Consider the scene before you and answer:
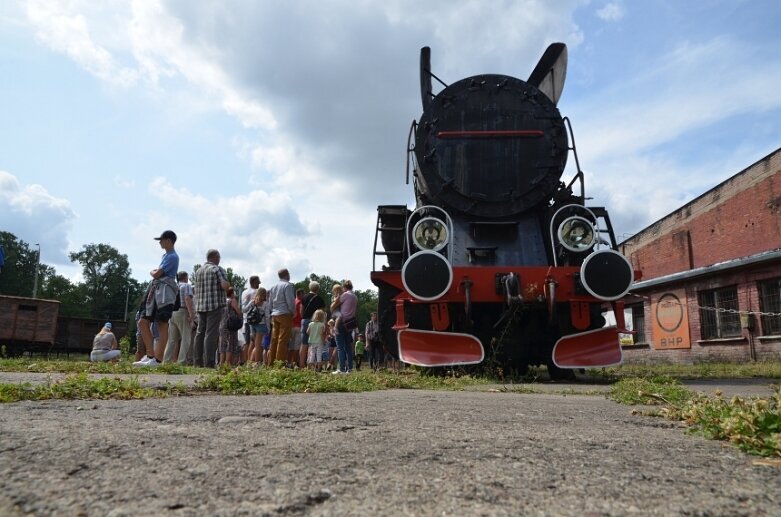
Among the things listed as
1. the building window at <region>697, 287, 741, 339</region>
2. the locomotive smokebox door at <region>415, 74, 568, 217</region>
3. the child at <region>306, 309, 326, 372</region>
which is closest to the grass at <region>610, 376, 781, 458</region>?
the locomotive smokebox door at <region>415, 74, 568, 217</region>

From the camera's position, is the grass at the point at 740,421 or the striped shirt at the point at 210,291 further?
the striped shirt at the point at 210,291

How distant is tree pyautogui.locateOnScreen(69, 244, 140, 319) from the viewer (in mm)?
80875

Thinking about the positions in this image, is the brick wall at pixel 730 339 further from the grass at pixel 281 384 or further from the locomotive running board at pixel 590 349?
the grass at pixel 281 384

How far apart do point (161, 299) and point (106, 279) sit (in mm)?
86805

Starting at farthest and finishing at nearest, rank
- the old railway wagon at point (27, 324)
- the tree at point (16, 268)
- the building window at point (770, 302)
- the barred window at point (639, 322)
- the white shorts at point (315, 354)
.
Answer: the tree at point (16, 268) < the barred window at point (639, 322) < the old railway wagon at point (27, 324) < the building window at point (770, 302) < the white shorts at point (315, 354)

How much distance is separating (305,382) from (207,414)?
1.87 metres

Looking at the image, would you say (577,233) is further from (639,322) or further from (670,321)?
(639,322)

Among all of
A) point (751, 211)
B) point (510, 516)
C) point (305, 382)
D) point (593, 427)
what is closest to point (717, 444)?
point (593, 427)

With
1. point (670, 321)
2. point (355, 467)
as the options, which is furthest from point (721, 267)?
point (355, 467)

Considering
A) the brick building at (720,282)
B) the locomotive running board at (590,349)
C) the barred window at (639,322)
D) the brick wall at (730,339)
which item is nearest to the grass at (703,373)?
the locomotive running board at (590,349)

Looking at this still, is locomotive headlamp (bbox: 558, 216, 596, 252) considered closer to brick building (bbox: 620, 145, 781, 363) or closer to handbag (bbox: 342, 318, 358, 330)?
handbag (bbox: 342, 318, 358, 330)

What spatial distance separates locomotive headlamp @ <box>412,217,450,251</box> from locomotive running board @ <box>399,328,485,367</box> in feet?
3.49

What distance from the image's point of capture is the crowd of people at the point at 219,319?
7.32 meters

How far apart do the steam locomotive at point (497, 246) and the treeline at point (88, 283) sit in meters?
60.4
